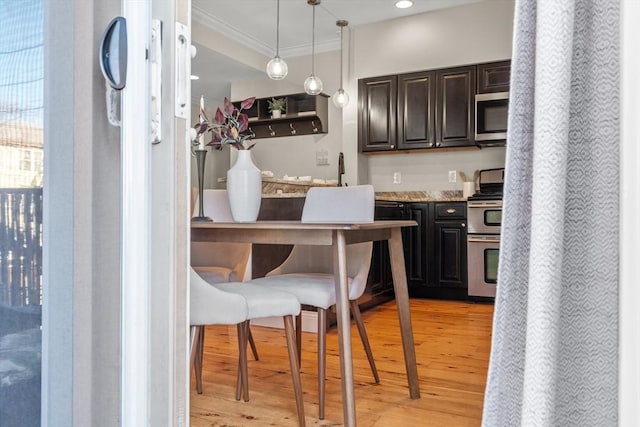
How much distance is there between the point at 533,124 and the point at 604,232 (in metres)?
0.13

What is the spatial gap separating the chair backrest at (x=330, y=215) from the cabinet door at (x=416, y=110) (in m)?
2.74

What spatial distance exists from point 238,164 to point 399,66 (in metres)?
3.66

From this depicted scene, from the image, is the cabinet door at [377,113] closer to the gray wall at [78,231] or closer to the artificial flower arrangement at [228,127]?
the artificial flower arrangement at [228,127]

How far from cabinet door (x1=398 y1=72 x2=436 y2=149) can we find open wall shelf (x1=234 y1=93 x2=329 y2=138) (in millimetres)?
1134

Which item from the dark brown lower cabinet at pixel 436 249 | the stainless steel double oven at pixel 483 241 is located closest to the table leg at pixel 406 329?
the dark brown lower cabinet at pixel 436 249

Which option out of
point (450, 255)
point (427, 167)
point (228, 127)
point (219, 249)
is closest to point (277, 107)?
point (427, 167)

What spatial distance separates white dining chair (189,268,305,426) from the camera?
1569mm

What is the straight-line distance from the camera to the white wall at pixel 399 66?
16.3ft

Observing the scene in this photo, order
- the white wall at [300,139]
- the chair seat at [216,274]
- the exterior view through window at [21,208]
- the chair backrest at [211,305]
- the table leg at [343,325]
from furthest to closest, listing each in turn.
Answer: the white wall at [300,139], the chair seat at [216,274], the table leg at [343,325], the chair backrest at [211,305], the exterior view through window at [21,208]

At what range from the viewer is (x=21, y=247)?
65cm

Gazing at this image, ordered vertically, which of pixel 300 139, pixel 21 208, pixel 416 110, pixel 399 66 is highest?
pixel 399 66

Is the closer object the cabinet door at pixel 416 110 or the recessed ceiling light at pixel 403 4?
the recessed ceiling light at pixel 403 4

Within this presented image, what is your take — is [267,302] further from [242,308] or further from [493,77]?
[493,77]

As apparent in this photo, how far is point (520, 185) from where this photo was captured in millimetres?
522
